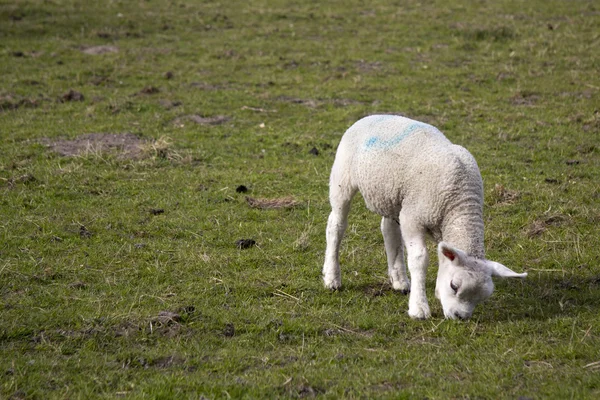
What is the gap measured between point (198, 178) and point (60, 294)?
4.09 meters

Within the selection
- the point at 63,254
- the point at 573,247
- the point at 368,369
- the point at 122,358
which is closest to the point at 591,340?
the point at 368,369

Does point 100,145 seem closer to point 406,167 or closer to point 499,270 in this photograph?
point 406,167

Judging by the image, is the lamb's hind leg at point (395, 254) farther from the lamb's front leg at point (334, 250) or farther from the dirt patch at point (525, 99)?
the dirt patch at point (525, 99)

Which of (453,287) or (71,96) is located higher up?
(453,287)

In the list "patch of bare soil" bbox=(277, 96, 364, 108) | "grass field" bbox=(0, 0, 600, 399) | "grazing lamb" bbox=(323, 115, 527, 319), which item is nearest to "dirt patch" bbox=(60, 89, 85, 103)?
"grass field" bbox=(0, 0, 600, 399)

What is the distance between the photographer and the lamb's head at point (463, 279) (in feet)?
20.8

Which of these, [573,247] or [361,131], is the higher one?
[361,131]

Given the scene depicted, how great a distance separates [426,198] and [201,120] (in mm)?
7613

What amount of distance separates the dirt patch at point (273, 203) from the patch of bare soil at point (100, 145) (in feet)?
8.15

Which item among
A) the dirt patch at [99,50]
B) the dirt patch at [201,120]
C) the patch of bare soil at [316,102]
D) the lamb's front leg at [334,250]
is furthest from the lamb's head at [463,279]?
the dirt patch at [99,50]

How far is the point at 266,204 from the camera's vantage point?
9.93 m

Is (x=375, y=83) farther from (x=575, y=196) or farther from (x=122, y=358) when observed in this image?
(x=122, y=358)

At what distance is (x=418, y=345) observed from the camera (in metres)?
6.16

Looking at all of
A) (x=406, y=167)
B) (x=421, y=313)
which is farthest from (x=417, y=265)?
(x=406, y=167)
